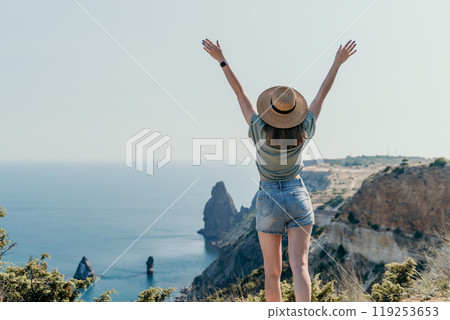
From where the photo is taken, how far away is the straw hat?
2.27 m

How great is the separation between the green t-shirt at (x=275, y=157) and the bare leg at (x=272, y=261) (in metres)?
0.35

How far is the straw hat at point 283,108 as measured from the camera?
2268mm

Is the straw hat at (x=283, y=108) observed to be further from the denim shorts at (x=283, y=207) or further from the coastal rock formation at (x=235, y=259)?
the coastal rock formation at (x=235, y=259)

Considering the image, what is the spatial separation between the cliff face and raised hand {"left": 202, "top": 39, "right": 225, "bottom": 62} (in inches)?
1157

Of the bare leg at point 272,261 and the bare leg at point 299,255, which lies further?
the bare leg at point 272,261

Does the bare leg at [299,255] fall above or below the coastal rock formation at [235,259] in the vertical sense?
above

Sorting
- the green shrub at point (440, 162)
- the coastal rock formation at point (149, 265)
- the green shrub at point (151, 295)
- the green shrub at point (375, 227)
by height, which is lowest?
the coastal rock formation at point (149, 265)

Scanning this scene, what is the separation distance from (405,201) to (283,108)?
32.5 meters

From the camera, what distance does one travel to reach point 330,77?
8.43 feet

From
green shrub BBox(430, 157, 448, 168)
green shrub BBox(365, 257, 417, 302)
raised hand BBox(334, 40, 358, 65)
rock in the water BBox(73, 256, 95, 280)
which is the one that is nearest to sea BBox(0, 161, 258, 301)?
rock in the water BBox(73, 256, 95, 280)

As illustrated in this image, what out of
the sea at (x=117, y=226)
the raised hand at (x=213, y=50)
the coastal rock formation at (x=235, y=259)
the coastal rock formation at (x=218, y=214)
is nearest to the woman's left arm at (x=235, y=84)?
the raised hand at (x=213, y=50)
